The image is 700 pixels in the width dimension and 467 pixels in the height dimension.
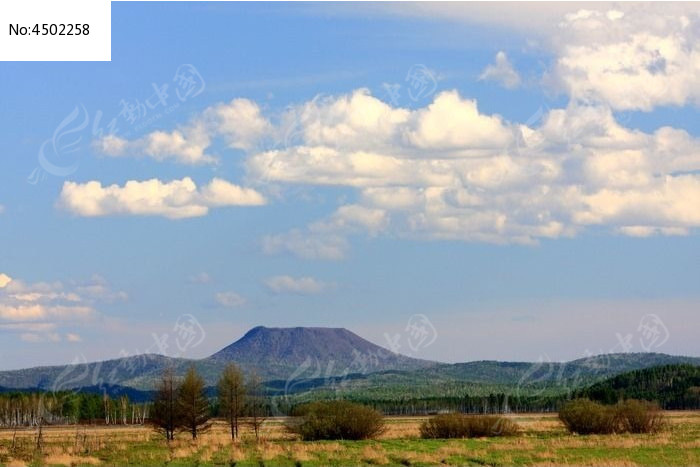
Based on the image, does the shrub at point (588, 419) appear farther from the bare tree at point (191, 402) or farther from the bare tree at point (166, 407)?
the bare tree at point (166, 407)

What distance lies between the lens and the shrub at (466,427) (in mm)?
61594

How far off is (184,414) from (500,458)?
28601 mm

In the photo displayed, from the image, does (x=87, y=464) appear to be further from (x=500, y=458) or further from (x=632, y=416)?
(x=632, y=416)

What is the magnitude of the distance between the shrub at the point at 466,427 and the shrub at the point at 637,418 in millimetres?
6667

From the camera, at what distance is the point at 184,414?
66000 mm

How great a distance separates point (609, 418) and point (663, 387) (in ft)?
415

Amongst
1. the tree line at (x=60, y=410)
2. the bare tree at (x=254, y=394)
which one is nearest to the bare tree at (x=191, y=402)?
the bare tree at (x=254, y=394)

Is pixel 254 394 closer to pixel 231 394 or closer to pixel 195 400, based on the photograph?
pixel 231 394

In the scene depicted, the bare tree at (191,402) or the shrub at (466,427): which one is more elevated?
the bare tree at (191,402)

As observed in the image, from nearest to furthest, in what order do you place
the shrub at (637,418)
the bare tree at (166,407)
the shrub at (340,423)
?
the shrub at (340,423)
the shrub at (637,418)
the bare tree at (166,407)

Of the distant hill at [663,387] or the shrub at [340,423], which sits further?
the distant hill at [663,387]

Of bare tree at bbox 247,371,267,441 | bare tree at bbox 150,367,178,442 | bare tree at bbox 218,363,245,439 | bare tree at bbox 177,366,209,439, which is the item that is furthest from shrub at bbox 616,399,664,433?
bare tree at bbox 150,367,178,442

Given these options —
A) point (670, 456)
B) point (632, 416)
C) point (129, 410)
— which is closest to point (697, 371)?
point (129, 410)

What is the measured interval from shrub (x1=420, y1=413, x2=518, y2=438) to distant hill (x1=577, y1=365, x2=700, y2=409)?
89908 mm
